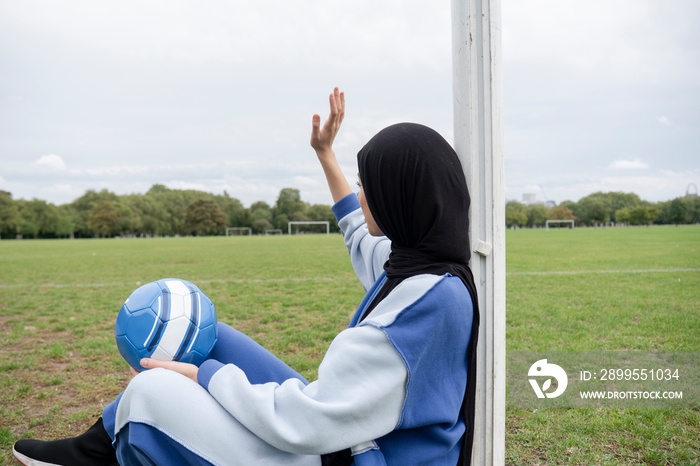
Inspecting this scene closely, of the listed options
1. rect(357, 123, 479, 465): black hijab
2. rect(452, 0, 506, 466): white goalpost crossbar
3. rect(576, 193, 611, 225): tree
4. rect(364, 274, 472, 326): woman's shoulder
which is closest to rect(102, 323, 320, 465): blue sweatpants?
rect(364, 274, 472, 326): woman's shoulder

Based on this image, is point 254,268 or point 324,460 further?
point 254,268

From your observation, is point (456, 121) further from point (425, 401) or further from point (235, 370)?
point (235, 370)

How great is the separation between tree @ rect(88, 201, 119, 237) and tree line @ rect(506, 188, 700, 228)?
249 ft

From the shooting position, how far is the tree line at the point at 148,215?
83.6 meters

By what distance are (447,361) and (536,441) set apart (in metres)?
2.21

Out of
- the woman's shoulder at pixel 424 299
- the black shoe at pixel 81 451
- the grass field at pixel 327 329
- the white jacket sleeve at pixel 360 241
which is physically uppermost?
the white jacket sleeve at pixel 360 241

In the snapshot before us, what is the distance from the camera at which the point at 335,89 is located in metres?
2.04

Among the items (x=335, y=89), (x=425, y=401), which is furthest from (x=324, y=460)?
(x=335, y=89)

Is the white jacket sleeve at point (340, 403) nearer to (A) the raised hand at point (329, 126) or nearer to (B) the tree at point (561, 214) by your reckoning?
(A) the raised hand at point (329, 126)

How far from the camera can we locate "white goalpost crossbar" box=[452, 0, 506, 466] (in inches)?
63.2

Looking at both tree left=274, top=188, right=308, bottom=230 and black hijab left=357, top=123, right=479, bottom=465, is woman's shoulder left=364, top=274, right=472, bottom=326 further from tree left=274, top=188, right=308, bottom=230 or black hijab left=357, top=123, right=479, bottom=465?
tree left=274, top=188, right=308, bottom=230

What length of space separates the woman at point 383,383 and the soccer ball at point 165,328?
18.3 inches

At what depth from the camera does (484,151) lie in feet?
5.32

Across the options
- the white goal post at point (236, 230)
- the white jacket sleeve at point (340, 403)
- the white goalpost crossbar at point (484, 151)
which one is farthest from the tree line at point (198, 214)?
the white jacket sleeve at point (340, 403)
